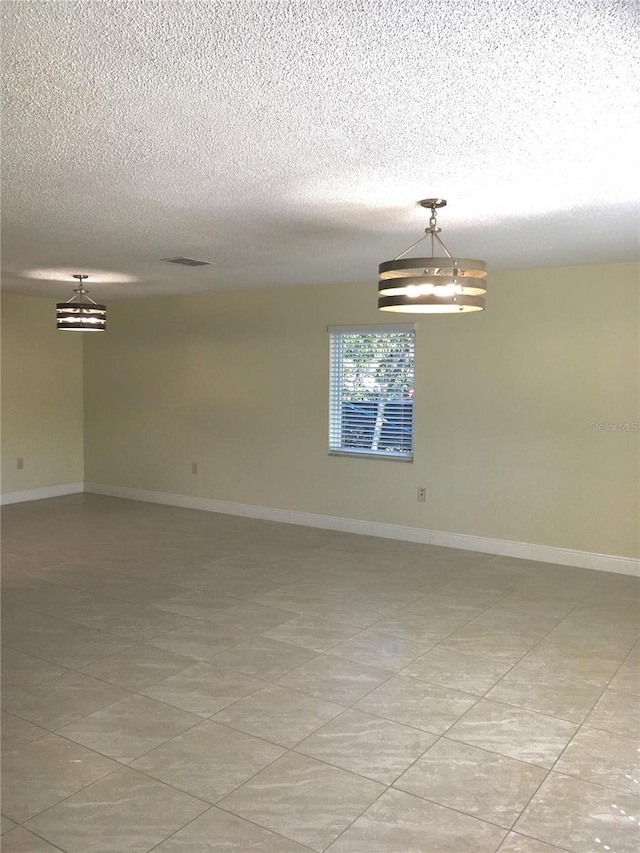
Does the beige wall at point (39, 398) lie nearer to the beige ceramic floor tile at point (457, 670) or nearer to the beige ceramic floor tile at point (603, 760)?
the beige ceramic floor tile at point (457, 670)

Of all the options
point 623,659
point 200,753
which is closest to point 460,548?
point 623,659

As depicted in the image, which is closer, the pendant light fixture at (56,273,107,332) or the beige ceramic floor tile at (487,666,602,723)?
the beige ceramic floor tile at (487,666,602,723)

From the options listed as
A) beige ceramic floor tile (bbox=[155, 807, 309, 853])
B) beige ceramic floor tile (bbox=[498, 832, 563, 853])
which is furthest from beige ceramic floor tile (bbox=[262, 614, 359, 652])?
beige ceramic floor tile (bbox=[498, 832, 563, 853])

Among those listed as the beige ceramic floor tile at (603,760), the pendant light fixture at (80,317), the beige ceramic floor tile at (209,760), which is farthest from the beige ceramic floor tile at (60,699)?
the pendant light fixture at (80,317)

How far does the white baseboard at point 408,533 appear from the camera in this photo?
5.72 meters

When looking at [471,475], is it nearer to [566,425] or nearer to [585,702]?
[566,425]

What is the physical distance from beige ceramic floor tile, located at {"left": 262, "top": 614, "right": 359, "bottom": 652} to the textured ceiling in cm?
237

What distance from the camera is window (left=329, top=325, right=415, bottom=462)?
667 cm

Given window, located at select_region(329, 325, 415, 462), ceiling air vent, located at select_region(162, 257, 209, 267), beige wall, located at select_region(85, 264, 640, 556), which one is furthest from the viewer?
window, located at select_region(329, 325, 415, 462)

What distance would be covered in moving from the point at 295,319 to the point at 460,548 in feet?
9.00

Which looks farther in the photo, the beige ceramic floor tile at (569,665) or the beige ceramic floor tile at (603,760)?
the beige ceramic floor tile at (569,665)

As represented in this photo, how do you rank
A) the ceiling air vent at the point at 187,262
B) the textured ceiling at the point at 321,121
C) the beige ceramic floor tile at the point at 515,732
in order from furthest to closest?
the ceiling air vent at the point at 187,262, the beige ceramic floor tile at the point at 515,732, the textured ceiling at the point at 321,121

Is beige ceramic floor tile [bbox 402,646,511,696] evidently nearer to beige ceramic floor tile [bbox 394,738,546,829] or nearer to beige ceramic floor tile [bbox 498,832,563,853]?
beige ceramic floor tile [bbox 394,738,546,829]

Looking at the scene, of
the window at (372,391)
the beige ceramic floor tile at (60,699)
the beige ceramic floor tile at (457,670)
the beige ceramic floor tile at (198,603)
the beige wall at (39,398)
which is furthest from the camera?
the beige wall at (39,398)
